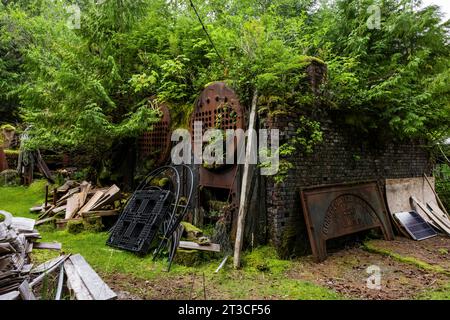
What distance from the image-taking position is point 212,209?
18.2ft

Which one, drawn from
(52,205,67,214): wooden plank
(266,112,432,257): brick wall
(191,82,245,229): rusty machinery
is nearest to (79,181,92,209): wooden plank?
(52,205,67,214): wooden plank

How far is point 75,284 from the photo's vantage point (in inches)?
122

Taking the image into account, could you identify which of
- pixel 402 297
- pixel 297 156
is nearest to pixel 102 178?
pixel 297 156

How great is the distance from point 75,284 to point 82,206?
4.04 m

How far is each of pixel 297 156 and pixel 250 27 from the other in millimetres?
2190

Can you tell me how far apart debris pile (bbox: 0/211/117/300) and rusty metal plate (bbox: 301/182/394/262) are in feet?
10.1

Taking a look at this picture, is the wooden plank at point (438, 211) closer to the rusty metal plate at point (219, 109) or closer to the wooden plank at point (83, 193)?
the rusty metal plate at point (219, 109)

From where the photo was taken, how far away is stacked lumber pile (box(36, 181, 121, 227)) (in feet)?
20.8

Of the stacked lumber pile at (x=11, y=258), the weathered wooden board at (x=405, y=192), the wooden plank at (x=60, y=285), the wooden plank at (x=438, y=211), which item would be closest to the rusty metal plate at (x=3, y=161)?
the stacked lumber pile at (x=11, y=258)

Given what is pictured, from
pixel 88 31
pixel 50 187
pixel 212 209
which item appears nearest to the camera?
pixel 212 209

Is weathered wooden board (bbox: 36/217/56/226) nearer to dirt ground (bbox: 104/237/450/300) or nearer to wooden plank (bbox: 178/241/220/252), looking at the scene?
dirt ground (bbox: 104/237/450/300)

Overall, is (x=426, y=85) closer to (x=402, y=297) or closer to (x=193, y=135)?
(x=402, y=297)
